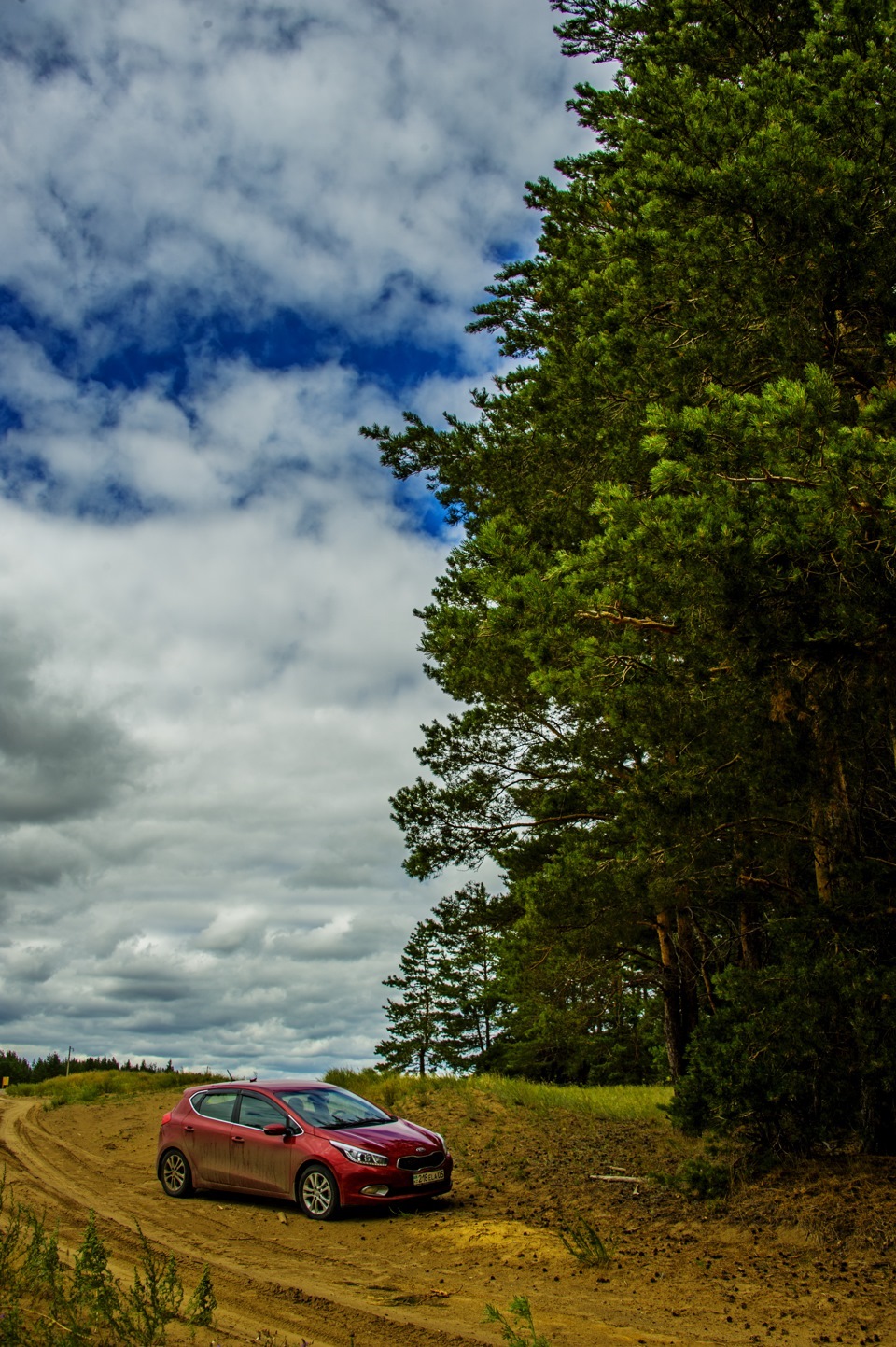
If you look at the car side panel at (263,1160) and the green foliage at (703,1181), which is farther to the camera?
the car side panel at (263,1160)

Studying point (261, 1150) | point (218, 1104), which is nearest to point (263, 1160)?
point (261, 1150)

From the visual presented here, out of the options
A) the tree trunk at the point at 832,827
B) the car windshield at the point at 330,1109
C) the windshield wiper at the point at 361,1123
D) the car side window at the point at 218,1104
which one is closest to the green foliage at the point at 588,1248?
the windshield wiper at the point at 361,1123

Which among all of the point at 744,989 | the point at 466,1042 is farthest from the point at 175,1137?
the point at 466,1042

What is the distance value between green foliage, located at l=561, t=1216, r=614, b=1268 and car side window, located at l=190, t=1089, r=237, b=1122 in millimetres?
4486

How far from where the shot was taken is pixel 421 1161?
401 inches

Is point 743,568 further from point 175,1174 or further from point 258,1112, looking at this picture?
point 175,1174

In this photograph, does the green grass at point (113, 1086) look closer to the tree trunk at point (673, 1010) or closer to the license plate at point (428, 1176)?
the tree trunk at point (673, 1010)

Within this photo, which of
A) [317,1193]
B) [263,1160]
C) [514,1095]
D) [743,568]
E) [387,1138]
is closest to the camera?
[743,568]

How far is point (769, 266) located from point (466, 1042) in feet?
160

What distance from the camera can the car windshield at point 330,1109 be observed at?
10.5m

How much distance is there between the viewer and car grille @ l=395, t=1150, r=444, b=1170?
10.0 metres

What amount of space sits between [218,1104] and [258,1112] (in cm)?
74

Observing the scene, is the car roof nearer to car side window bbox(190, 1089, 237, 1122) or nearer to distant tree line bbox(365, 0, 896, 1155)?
car side window bbox(190, 1089, 237, 1122)

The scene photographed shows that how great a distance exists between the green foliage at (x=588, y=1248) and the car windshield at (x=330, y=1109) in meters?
2.98
